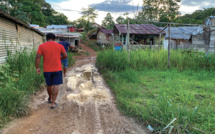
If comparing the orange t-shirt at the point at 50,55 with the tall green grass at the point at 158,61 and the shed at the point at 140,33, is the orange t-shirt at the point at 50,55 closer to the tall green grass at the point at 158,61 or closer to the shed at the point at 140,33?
the tall green grass at the point at 158,61

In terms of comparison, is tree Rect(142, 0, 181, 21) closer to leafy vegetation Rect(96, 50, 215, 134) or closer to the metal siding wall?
leafy vegetation Rect(96, 50, 215, 134)

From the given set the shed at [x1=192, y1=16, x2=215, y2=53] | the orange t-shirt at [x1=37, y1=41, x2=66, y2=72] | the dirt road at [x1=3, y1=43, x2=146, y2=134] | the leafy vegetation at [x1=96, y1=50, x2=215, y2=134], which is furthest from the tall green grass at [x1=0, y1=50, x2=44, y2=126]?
the shed at [x1=192, y1=16, x2=215, y2=53]

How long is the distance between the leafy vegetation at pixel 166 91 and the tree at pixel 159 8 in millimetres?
32038

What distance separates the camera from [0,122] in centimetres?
263

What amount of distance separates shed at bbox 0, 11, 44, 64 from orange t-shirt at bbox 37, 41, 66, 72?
2.29 metres

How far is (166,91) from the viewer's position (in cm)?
434

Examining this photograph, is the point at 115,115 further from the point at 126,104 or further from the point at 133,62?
the point at 133,62

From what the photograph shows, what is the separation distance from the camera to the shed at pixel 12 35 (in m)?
5.50

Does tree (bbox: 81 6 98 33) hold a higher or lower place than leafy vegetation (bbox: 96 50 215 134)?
higher

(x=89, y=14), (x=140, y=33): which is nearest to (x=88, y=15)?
(x=89, y=14)

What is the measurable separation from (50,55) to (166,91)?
3.41 metres

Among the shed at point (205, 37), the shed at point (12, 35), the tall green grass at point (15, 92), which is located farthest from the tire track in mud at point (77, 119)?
the shed at point (205, 37)

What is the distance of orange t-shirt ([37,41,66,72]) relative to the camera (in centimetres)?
331

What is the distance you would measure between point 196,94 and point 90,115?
3050 mm
